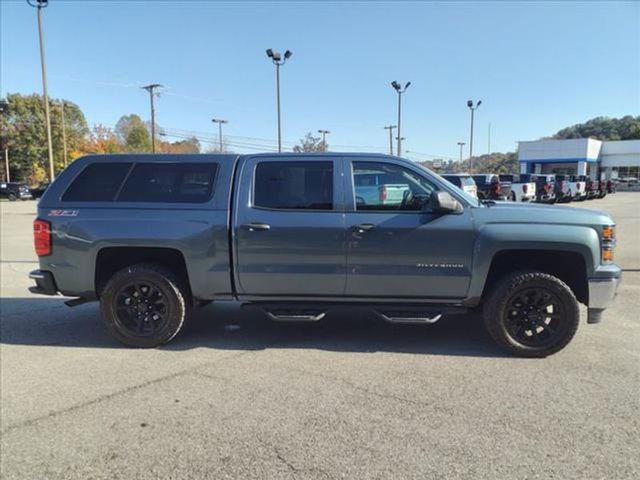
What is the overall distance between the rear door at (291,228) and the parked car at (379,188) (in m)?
0.20

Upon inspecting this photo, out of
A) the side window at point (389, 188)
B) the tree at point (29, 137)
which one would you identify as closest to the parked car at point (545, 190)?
the side window at point (389, 188)

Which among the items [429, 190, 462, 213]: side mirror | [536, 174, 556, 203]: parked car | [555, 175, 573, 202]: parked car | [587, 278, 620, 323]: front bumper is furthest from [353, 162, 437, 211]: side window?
[555, 175, 573, 202]: parked car

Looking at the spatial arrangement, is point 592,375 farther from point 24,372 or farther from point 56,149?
point 56,149

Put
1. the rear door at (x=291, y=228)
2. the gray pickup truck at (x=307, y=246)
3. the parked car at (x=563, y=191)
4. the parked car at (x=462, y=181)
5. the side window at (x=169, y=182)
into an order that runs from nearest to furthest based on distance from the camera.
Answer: the gray pickup truck at (x=307, y=246), the rear door at (x=291, y=228), the side window at (x=169, y=182), the parked car at (x=462, y=181), the parked car at (x=563, y=191)

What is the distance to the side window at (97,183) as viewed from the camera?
5.07m

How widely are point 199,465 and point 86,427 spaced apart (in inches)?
41.1

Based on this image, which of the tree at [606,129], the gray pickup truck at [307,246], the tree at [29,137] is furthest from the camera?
the tree at [606,129]

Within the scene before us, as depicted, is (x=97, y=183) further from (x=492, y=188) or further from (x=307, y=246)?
(x=492, y=188)

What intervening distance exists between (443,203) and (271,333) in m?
2.39

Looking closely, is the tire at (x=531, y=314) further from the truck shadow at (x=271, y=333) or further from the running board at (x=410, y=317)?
the running board at (x=410, y=317)

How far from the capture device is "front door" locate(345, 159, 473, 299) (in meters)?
4.66

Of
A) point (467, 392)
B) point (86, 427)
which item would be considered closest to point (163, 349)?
point (86, 427)

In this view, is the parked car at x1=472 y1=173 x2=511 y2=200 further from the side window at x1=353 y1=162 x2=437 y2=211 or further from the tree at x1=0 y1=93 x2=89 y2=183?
the tree at x1=0 y1=93 x2=89 y2=183

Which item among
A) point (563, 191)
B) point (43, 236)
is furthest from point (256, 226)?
point (563, 191)
